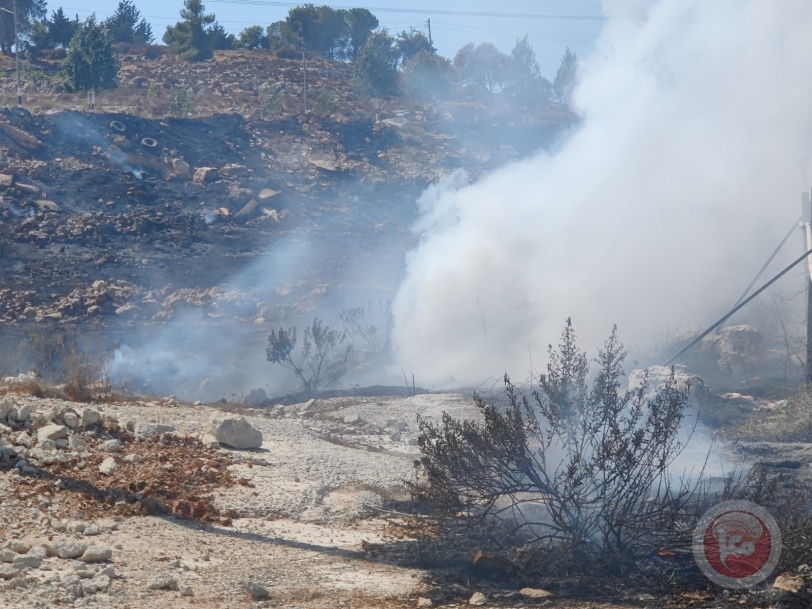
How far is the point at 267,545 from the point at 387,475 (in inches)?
138

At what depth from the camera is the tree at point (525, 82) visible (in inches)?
2581

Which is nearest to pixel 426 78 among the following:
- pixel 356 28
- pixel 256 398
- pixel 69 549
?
pixel 356 28

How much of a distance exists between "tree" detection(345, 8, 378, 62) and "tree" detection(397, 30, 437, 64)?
311 centimetres

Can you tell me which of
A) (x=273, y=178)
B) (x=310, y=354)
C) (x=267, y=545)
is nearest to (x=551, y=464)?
(x=267, y=545)

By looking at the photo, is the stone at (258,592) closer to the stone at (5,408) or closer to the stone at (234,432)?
the stone at (5,408)

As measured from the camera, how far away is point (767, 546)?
7.26m

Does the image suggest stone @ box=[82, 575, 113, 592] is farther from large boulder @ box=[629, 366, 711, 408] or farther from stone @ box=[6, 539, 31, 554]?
large boulder @ box=[629, 366, 711, 408]

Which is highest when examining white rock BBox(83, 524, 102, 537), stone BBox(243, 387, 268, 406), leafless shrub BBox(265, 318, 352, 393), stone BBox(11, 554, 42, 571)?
leafless shrub BBox(265, 318, 352, 393)

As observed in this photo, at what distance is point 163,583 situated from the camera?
21.7 ft

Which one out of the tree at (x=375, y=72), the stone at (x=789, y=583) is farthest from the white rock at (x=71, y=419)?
Result: the tree at (x=375, y=72)

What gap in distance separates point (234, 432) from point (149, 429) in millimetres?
1019

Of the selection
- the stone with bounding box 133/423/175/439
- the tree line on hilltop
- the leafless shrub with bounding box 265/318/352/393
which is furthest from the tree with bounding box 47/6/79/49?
Result: the stone with bounding box 133/423/175/439

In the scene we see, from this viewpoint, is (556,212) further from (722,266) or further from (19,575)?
(19,575)

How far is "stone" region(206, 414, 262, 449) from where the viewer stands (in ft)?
38.5
